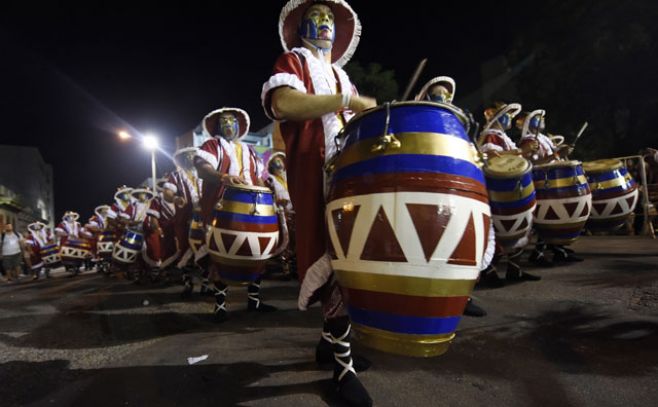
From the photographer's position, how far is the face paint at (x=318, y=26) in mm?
2387

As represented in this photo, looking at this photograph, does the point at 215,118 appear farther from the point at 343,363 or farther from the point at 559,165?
the point at 559,165

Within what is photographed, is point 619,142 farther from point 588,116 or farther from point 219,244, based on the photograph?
point 219,244

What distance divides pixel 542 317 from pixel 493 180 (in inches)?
63.8

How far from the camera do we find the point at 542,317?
343cm

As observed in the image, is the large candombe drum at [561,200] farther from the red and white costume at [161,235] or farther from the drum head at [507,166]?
the red and white costume at [161,235]

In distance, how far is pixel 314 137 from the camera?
7.09 ft

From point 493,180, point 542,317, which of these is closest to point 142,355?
point 542,317

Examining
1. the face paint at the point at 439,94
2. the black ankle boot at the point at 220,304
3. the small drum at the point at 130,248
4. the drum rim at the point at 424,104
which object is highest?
the face paint at the point at 439,94

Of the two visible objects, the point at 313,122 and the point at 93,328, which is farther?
the point at 93,328

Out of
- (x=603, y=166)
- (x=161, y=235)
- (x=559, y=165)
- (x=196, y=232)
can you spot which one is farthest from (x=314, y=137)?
(x=161, y=235)

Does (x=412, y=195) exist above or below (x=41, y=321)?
above

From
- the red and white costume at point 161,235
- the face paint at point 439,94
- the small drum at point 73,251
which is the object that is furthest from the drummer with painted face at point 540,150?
the small drum at point 73,251

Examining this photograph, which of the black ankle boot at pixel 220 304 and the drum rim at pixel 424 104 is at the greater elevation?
the drum rim at pixel 424 104

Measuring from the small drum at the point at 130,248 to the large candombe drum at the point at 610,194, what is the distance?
8569 millimetres
